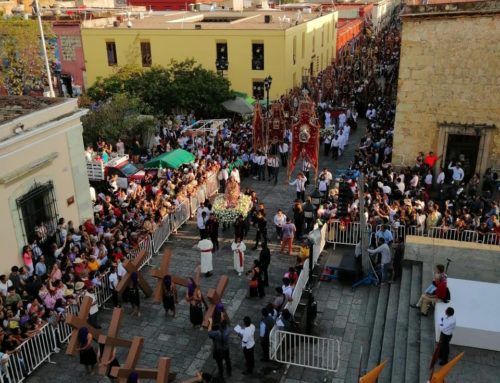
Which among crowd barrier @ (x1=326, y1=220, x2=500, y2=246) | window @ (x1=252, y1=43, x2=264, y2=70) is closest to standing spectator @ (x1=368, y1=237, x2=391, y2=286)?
crowd barrier @ (x1=326, y1=220, x2=500, y2=246)

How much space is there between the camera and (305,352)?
11062mm

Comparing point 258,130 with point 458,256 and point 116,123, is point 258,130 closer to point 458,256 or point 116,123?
point 116,123

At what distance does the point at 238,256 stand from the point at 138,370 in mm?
4811

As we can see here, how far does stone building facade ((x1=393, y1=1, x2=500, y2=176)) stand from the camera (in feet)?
59.3

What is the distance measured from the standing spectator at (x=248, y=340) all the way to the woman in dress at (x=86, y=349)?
112 inches

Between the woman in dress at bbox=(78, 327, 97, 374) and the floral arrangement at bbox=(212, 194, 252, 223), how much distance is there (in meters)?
6.56

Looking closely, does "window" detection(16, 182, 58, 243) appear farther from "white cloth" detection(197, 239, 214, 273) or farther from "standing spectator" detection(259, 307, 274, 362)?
"standing spectator" detection(259, 307, 274, 362)

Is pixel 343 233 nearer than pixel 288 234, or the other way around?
pixel 288 234

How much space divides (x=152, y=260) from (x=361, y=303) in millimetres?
5947

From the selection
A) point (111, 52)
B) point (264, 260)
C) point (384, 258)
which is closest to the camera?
point (384, 258)

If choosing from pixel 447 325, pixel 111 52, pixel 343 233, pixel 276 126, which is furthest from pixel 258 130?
pixel 111 52

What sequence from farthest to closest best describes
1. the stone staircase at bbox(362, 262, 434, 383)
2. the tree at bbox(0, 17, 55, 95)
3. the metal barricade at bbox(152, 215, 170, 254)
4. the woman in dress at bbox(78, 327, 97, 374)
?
1. the tree at bbox(0, 17, 55, 95)
2. the metal barricade at bbox(152, 215, 170, 254)
3. the woman in dress at bbox(78, 327, 97, 374)
4. the stone staircase at bbox(362, 262, 434, 383)

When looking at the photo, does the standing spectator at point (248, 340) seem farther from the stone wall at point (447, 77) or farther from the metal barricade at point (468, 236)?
the stone wall at point (447, 77)

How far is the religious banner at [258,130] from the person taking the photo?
2128 centimetres
